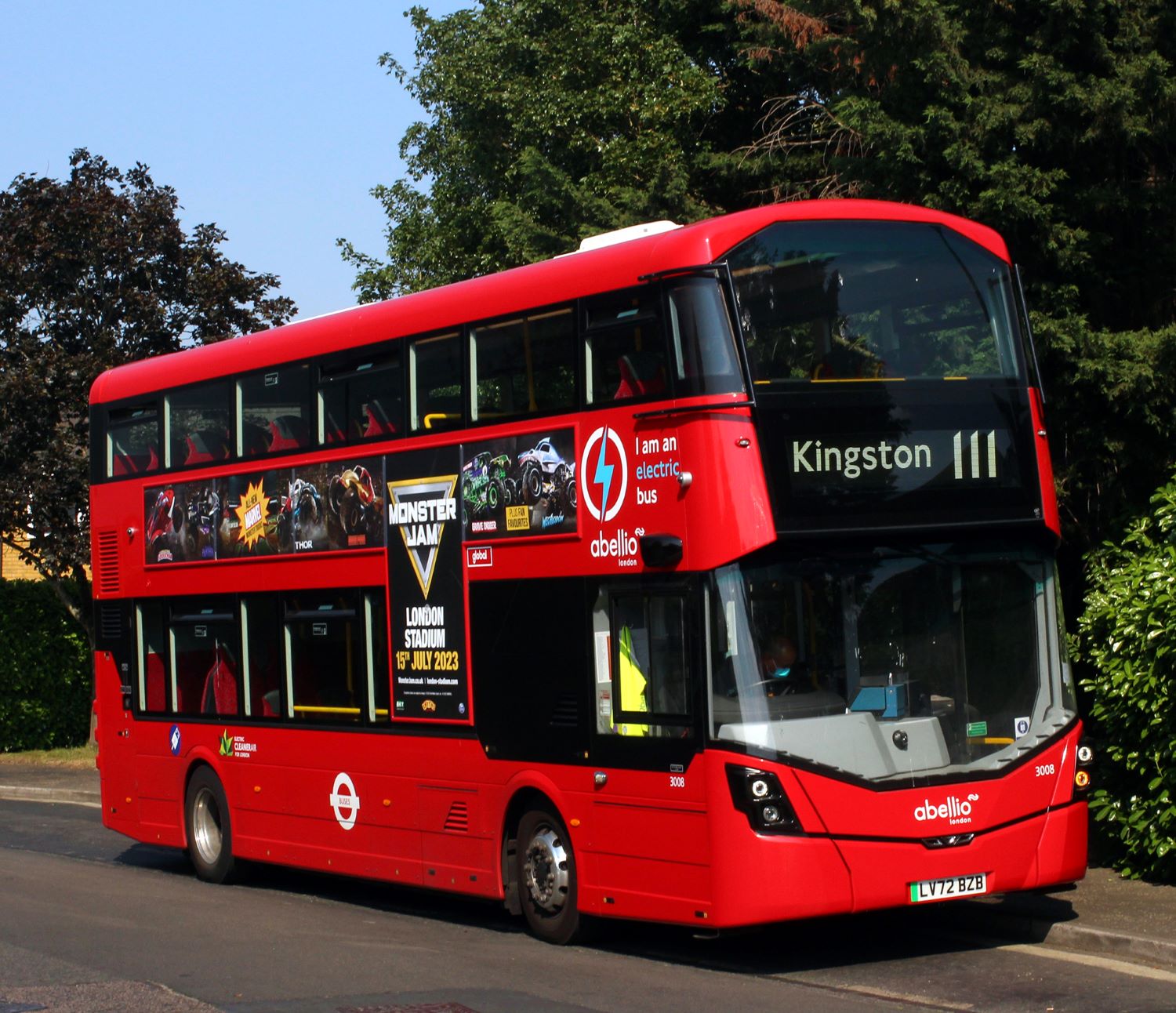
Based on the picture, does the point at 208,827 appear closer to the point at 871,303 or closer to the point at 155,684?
the point at 155,684

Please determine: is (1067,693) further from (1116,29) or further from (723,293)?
(1116,29)

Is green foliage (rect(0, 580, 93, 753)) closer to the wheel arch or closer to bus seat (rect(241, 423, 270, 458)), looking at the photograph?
bus seat (rect(241, 423, 270, 458))

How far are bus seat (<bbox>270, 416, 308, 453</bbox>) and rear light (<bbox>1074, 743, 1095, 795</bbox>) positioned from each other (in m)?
6.35

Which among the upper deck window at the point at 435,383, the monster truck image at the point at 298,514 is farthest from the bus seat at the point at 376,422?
the monster truck image at the point at 298,514

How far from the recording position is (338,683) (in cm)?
1320

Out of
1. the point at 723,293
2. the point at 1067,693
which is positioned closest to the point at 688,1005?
the point at 1067,693

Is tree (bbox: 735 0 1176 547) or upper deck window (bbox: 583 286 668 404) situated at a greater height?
tree (bbox: 735 0 1176 547)

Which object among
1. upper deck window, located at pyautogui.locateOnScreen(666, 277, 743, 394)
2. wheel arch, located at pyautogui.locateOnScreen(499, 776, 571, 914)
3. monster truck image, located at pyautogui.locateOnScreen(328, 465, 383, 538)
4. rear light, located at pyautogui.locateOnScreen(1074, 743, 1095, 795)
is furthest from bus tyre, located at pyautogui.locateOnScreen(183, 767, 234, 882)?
rear light, located at pyautogui.locateOnScreen(1074, 743, 1095, 795)

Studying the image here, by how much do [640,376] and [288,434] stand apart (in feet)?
14.7

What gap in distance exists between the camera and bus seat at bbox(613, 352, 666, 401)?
999 cm

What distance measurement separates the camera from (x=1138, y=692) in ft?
38.1

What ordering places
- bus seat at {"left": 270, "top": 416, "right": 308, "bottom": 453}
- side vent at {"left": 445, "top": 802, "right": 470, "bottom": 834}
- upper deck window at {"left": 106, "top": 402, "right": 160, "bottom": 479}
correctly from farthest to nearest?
upper deck window at {"left": 106, "top": 402, "right": 160, "bottom": 479} < bus seat at {"left": 270, "top": 416, "right": 308, "bottom": 453} < side vent at {"left": 445, "top": 802, "right": 470, "bottom": 834}

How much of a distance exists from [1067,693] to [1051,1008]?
245 centimetres

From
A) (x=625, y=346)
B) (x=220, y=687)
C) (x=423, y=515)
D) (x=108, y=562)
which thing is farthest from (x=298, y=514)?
(x=625, y=346)
